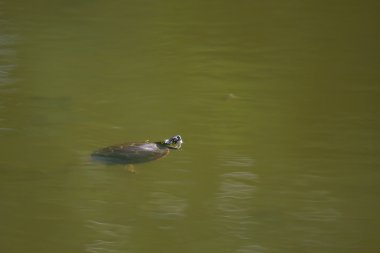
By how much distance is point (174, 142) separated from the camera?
9.04 feet

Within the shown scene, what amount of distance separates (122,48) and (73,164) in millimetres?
1377

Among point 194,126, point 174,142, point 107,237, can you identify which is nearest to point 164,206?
point 107,237

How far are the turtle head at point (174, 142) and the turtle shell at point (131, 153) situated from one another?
3 centimetres

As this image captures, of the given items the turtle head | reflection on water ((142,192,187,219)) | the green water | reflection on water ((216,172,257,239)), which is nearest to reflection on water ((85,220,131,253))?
the green water

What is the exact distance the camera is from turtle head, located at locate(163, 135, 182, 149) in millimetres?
2729

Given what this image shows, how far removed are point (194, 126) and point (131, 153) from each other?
0.45m

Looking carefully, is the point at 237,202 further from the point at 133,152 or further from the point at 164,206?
the point at 133,152

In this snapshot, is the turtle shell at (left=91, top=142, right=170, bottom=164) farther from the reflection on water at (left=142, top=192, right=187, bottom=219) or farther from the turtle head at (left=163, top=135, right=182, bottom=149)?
the reflection on water at (left=142, top=192, right=187, bottom=219)

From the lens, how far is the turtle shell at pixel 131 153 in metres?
2.65

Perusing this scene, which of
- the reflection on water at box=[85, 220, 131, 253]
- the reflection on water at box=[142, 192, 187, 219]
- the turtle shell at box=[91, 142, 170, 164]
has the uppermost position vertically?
the turtle shell at box=[91, 142, 170, 164]

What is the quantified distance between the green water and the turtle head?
53 millimetres

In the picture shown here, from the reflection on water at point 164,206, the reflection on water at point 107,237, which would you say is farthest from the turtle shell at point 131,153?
the reflection on water at point 107,237

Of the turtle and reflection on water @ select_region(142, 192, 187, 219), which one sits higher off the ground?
the turtle

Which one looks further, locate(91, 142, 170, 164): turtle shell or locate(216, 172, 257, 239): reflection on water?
locate(91, 142, 170, 164): turtle shell
